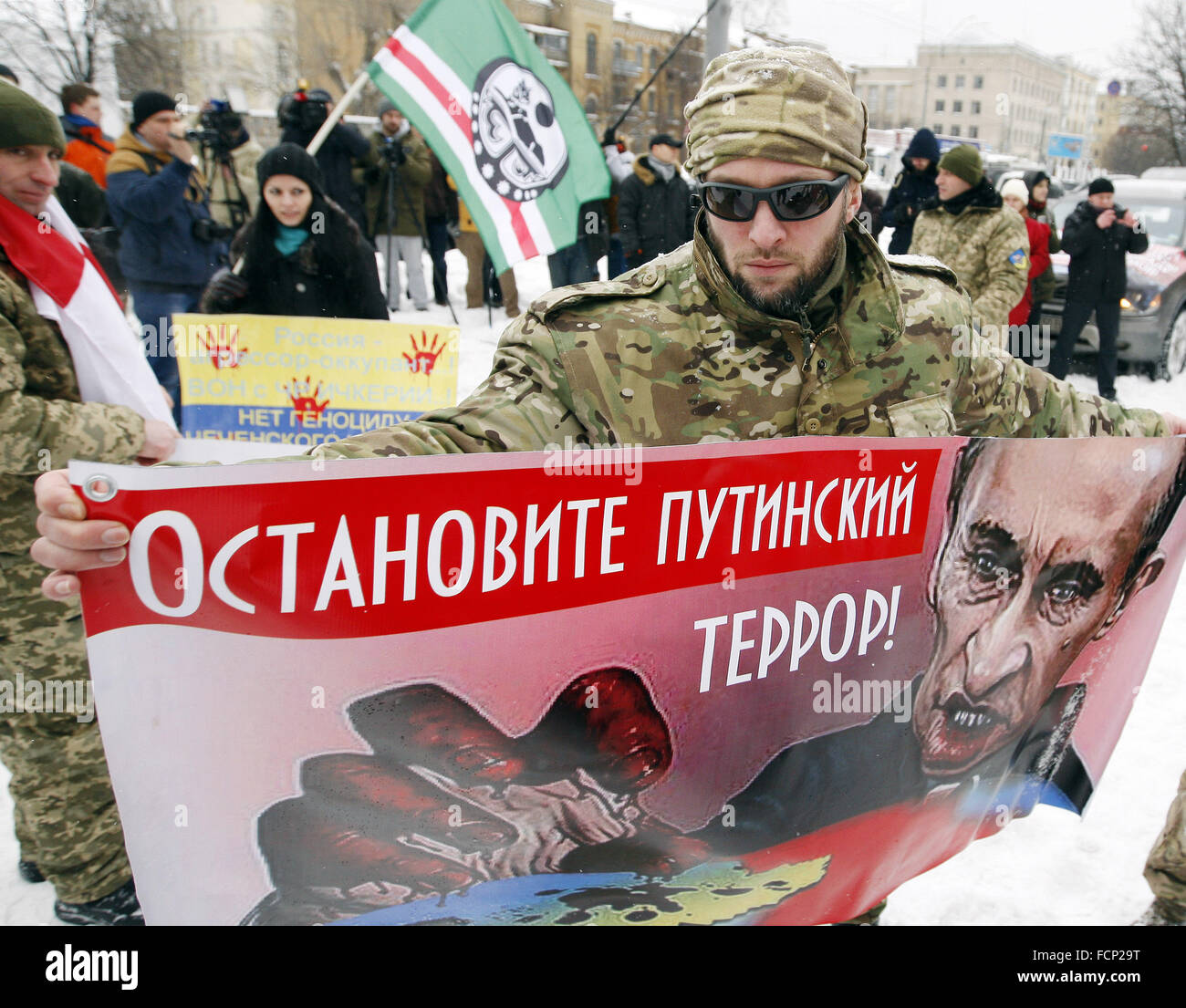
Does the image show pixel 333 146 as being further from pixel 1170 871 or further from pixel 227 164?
pixel 1170 871

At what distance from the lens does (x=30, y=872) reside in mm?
2717

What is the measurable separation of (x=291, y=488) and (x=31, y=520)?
4.26 ft

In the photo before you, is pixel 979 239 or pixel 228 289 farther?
pixel 979 239

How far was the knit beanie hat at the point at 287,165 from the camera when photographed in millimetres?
3600

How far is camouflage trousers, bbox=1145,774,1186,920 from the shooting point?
92.9 inches

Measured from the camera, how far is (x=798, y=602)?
5.77 feet

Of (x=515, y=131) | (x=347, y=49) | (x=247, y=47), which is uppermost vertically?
(x=247, y=47)

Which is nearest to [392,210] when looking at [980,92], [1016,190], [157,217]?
[157,217]

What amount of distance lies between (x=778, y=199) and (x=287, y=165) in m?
2.57

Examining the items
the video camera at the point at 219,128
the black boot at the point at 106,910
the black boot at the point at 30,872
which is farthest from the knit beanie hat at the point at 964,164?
the black boot at the point at 30,872

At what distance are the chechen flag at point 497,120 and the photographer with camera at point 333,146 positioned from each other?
92.8 inches

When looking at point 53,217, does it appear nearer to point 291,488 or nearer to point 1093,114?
point 291,488
